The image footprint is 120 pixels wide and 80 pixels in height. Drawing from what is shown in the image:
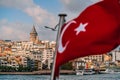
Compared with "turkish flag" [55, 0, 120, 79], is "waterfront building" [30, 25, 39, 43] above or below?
above

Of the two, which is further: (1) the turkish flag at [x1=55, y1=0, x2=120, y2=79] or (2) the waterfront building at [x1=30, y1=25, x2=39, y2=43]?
(2) the waterfront building at [x1=30, y1=25, x2=39, y2=43]

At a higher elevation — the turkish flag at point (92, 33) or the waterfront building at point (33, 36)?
the waterfront building at point (33, 36)

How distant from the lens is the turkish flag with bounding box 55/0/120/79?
260cm

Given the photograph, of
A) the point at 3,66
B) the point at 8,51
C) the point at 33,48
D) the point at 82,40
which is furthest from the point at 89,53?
the point at 33,48

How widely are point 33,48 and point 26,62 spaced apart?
2505 centimetres

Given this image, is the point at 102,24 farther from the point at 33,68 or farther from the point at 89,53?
the point at 33,68

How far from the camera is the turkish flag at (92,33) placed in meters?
2.60

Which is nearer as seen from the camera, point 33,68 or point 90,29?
point 90,29

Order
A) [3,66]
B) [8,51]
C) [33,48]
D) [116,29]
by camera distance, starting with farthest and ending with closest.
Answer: [33,48] → [8,51] → [3,66] → [116,29]

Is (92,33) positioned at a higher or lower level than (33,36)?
lower

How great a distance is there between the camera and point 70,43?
2.71 meters

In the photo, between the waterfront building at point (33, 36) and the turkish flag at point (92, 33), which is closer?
the turkish flag at point (92, 33)

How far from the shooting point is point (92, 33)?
2.63 meters

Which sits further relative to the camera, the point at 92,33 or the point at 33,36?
the point at 33,36
